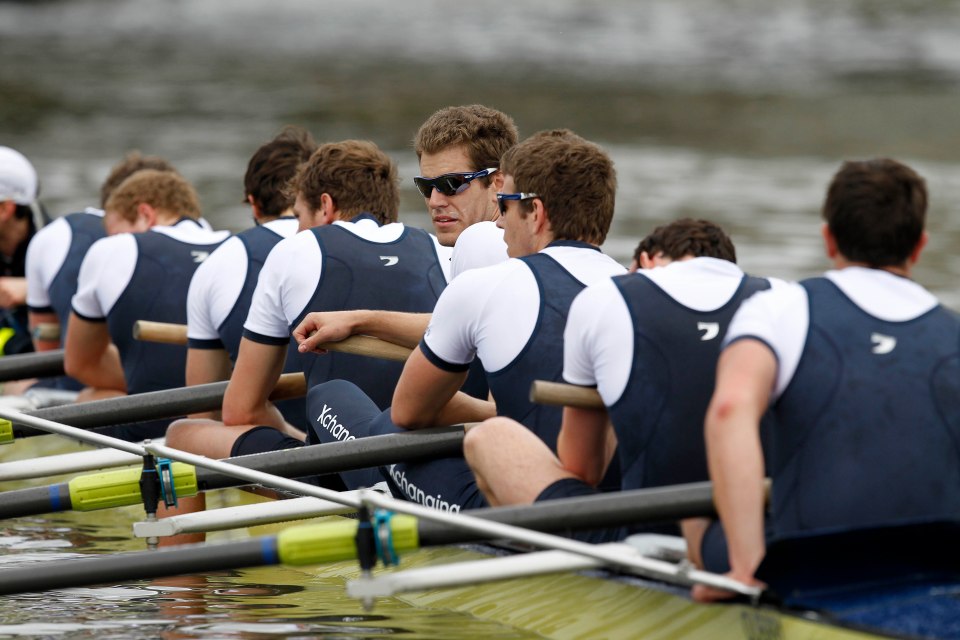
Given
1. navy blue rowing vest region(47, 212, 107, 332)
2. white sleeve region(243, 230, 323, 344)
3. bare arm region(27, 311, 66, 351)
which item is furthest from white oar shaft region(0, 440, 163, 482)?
bare arm region(27, 311, 66, 351)

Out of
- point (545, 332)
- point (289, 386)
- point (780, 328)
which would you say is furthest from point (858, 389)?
point (289, 386)

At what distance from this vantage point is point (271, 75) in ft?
123

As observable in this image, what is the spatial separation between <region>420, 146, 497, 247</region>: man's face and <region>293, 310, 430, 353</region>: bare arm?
54 centimetres

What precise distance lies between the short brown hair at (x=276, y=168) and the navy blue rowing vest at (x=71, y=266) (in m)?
1.71

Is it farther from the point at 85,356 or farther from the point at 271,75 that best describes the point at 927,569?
the point at 271,75

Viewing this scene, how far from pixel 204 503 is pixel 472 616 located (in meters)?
1.60

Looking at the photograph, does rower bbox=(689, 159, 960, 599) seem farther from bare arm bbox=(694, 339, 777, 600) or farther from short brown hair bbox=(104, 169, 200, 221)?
short brown hair bbox=(104, 169, 200, 221)

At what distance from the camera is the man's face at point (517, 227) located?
467cm

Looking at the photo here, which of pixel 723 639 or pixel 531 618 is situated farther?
pixel 531 618

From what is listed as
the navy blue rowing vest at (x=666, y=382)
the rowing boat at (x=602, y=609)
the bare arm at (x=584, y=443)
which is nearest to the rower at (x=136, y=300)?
the rowing boat at (x=602, y=609)

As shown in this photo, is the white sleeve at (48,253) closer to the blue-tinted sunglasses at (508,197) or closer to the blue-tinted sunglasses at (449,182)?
the blue-tinted sunglasses at (449,182)

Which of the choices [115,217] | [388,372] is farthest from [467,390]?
[115,217]

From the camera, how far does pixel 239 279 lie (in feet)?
20.4

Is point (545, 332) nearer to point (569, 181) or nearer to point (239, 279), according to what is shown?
point (569, 181)
